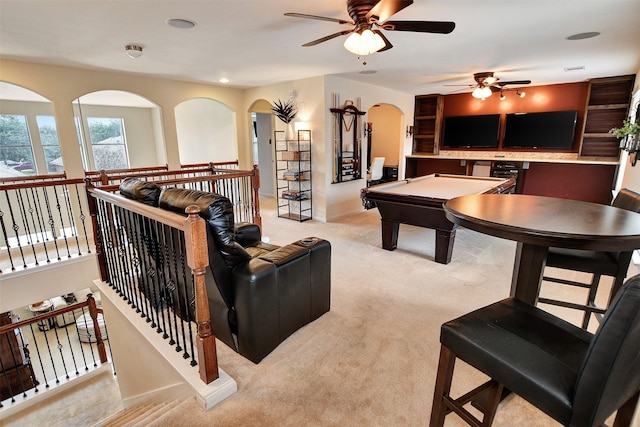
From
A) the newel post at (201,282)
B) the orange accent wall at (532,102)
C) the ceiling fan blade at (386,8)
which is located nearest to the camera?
the newel post at (201,282)

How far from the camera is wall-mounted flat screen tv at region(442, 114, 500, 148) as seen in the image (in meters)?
6.74

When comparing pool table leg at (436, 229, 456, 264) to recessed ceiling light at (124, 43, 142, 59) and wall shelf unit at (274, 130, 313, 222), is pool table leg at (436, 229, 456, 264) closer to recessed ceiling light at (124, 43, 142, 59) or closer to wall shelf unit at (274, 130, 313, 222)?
wall shelf unit at (274, 130, 313, 222)

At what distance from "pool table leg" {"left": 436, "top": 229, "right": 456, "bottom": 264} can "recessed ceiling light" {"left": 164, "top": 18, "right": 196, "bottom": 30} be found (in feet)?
10.6

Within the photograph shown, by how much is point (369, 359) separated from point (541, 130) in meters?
6.46

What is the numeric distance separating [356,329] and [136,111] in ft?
32.2

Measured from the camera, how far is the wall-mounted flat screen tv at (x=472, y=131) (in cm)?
674

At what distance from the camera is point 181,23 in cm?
273

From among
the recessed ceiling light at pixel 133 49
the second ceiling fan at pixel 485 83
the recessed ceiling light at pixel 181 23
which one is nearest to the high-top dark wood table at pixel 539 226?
the recessed ceiling light at pixel 181 23

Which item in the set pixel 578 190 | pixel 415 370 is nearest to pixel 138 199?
pixel 415 370

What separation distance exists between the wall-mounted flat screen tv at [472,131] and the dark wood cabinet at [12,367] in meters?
9.00

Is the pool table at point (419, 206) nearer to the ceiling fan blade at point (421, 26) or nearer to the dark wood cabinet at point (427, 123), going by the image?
the ceiling fan blade at point (421, 26)

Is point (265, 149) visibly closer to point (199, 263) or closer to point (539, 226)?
point (199, 263)

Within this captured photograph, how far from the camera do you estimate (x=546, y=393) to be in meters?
0.96

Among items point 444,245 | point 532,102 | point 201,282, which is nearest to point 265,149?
point 444,245
